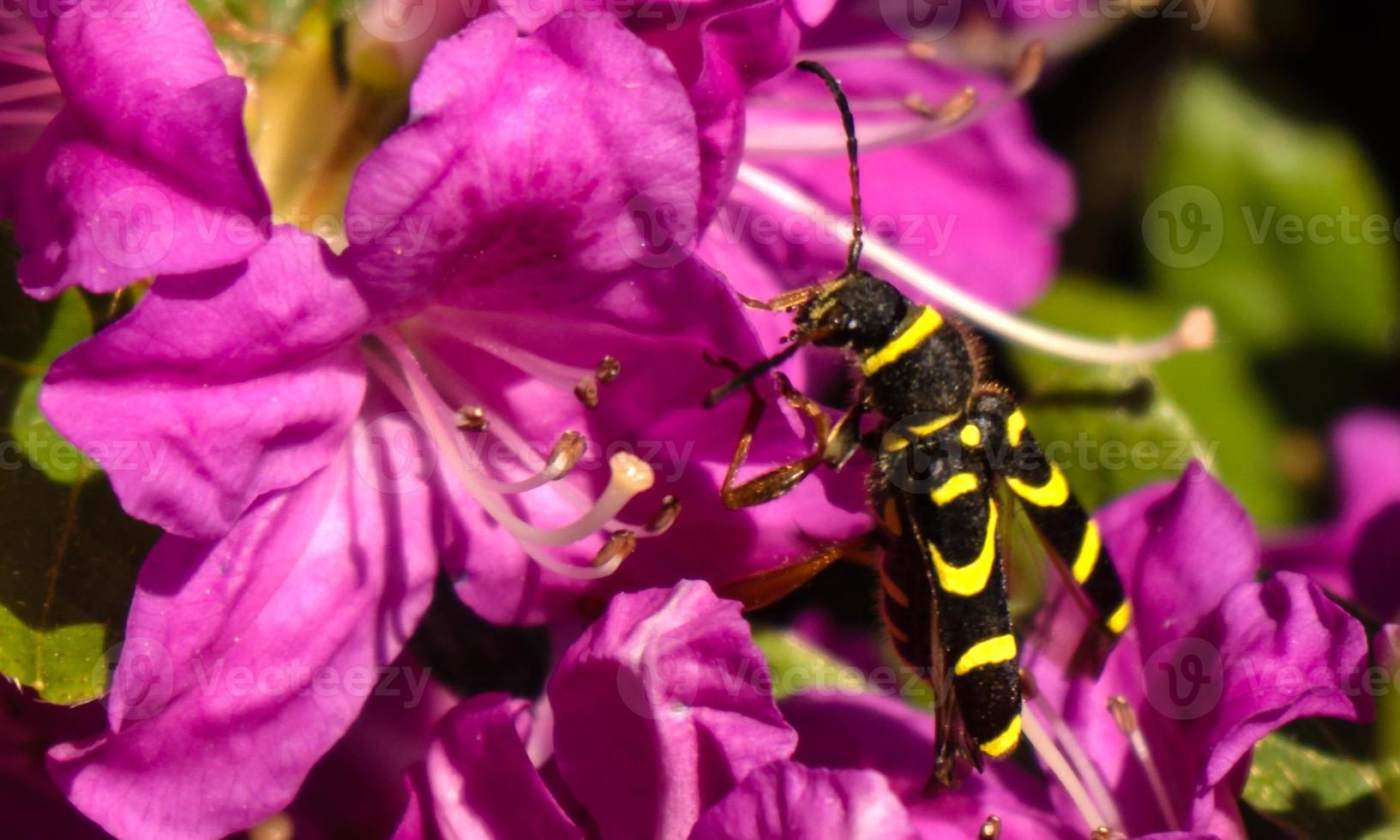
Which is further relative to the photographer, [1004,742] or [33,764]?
[33,764]

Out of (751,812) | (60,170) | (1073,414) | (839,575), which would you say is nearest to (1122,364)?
(1073,414)

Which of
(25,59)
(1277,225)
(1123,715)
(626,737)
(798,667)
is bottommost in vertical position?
(1277,225)

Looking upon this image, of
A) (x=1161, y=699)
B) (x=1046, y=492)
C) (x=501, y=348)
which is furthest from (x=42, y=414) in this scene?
(x=1161, y=699)

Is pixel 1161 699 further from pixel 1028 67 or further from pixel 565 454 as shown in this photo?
pixel 1028 67

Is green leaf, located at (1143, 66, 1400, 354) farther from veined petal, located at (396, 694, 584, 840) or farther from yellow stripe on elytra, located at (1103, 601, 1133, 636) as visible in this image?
veined petal, located at (396, 694, 584, 840)

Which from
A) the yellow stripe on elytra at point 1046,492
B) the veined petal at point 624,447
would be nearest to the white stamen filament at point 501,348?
the veined petal at point 624,447

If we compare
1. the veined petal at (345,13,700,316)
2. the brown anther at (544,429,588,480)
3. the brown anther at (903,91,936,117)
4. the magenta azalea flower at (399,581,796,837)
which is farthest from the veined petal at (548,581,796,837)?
the brown anther at (903,91,936,117)

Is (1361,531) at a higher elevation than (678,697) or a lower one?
lower

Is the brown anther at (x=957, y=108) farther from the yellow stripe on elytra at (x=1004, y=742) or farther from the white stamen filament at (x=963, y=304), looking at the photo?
the yellow stripe on elytra at (x=1004, y=742)
